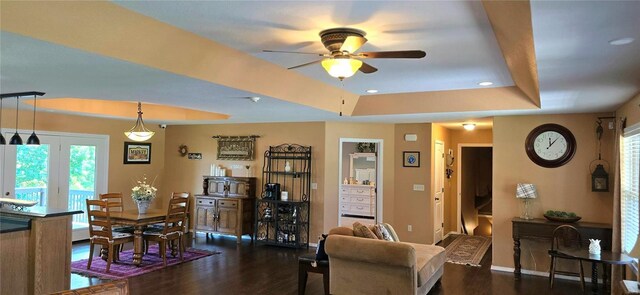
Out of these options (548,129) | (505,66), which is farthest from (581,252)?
(505,66)

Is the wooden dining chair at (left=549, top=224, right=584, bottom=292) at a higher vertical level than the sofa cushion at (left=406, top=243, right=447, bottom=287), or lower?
higher

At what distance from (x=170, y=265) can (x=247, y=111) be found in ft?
8.31

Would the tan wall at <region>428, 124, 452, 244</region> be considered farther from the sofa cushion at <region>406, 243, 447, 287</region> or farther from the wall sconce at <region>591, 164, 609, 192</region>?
the wall sconce at <region>591, 164, 609, 192</region>

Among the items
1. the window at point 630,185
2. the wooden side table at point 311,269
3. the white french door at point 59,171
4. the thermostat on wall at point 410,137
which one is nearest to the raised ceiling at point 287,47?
the window at point 630,185

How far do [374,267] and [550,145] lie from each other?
3.50 metres

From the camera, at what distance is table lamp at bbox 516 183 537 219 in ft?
19.5

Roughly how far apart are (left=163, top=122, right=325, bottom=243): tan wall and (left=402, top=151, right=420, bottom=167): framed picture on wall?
5.10ft

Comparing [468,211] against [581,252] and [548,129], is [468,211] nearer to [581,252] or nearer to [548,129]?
[548,129]

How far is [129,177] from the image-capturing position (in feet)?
27.7

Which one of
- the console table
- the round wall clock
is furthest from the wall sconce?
the console table

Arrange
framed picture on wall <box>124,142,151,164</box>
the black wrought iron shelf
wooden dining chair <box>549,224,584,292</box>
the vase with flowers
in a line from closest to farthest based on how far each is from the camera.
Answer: wooden dining chair <box>549,224,584,292</box>, the vase with flowers, the black wrought iron shelf, framed picture on wall <box>124,142,151,164</box>

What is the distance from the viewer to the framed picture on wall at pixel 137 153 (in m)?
8.39

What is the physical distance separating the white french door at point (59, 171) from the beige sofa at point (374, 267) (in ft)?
17.9

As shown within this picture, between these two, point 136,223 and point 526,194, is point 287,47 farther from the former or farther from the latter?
point 526,194
